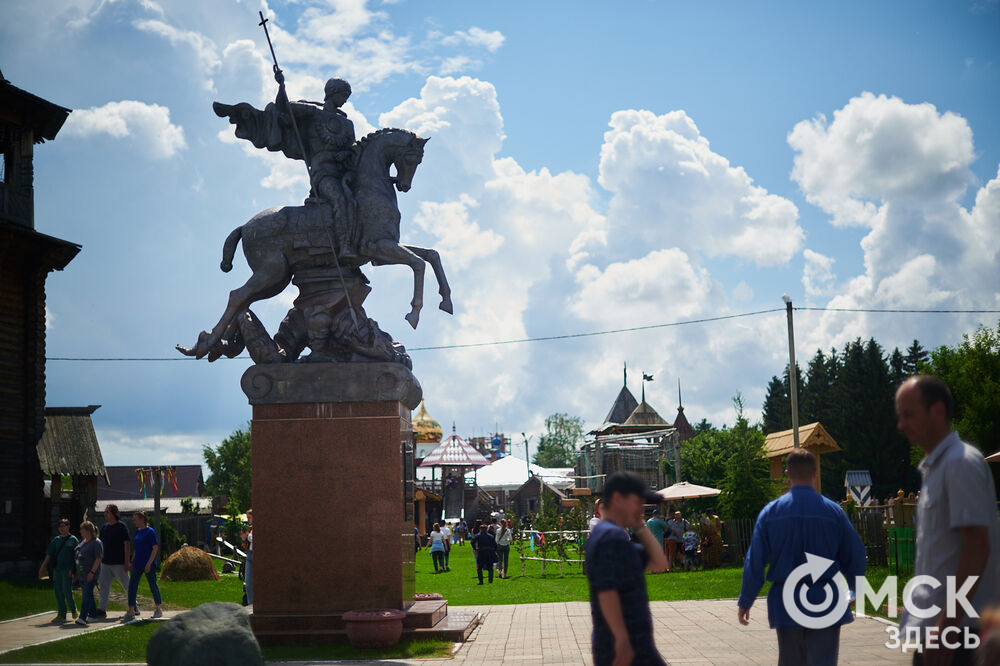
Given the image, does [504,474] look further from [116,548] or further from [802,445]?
[116,548]

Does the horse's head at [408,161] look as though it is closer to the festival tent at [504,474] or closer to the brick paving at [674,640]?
the brick paving at [674,640]

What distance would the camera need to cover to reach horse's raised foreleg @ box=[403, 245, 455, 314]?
13656 mm

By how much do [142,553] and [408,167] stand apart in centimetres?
730

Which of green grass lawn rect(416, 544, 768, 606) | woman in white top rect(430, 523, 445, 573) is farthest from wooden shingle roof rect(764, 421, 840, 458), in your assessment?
woman in white top rect(430, 523, 445, 573)

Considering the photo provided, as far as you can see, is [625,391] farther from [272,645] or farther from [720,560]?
[272,645]

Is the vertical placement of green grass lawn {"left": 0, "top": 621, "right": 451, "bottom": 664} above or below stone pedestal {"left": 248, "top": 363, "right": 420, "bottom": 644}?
below

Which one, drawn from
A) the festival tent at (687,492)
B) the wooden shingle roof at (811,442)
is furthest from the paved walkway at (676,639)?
the wooden shingle roof at (811,442)

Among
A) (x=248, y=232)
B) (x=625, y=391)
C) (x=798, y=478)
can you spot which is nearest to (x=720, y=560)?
(x=248, y=232)

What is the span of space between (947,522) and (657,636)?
8.66 metres

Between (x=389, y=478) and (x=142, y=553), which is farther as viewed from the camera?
(x=142, y=553)

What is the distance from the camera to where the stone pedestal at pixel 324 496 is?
1216cm

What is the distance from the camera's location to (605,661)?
4.82 m

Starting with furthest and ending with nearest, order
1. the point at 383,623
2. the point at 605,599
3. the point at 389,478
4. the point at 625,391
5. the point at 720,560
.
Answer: the point at 625,391, the point at 720,560, the point at 389,478, the point at 383,623, the point at 605,599

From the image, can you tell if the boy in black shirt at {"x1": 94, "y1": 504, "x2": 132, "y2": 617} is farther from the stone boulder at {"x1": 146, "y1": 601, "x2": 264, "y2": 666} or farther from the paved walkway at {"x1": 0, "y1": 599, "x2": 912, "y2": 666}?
the stone boulder at {"x1": 146, "y1": 601, "x2": 264, "y2": 666}
